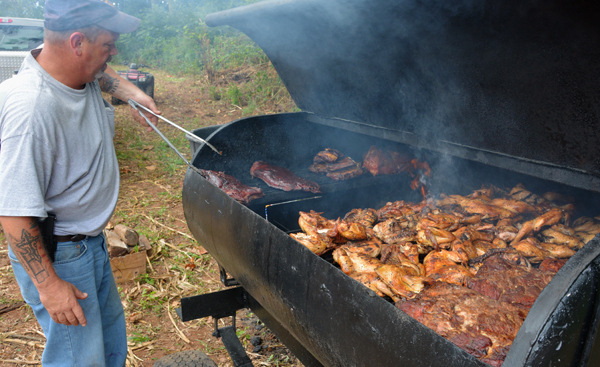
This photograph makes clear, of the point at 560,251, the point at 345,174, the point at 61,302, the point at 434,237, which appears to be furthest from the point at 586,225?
the point at 61,302

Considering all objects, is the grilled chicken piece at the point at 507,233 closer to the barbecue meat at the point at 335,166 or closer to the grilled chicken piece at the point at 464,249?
the grilled chicken piece at the point at 464,249

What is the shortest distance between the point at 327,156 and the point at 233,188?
1.12 m

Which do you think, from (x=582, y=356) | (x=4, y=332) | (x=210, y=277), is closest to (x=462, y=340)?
(x=582, y=356)

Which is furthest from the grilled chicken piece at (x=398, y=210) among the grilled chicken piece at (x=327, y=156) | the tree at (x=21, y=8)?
the tree at (x=21, y=8)

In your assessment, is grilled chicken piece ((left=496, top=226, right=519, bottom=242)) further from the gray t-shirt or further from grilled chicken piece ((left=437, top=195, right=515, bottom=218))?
the gray t-shirt

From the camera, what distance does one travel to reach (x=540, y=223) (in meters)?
2.32

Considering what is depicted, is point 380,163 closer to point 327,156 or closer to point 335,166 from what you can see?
point 335,166

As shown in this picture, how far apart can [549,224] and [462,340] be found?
1272 millimetres

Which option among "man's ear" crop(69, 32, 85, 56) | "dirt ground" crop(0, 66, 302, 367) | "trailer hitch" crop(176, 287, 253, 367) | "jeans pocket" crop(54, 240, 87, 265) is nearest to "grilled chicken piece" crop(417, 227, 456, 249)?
"trailer hitch" crop(176, 287, 253, 367)

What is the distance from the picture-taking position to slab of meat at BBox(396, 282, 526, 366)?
55.0 inches

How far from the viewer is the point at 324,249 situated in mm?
2475

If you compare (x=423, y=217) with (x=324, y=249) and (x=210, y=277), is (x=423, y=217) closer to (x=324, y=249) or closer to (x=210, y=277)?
(x=324, y=249)

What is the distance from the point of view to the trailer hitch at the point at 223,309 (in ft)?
9.24

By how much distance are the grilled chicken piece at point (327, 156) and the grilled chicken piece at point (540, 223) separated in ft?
5.86
